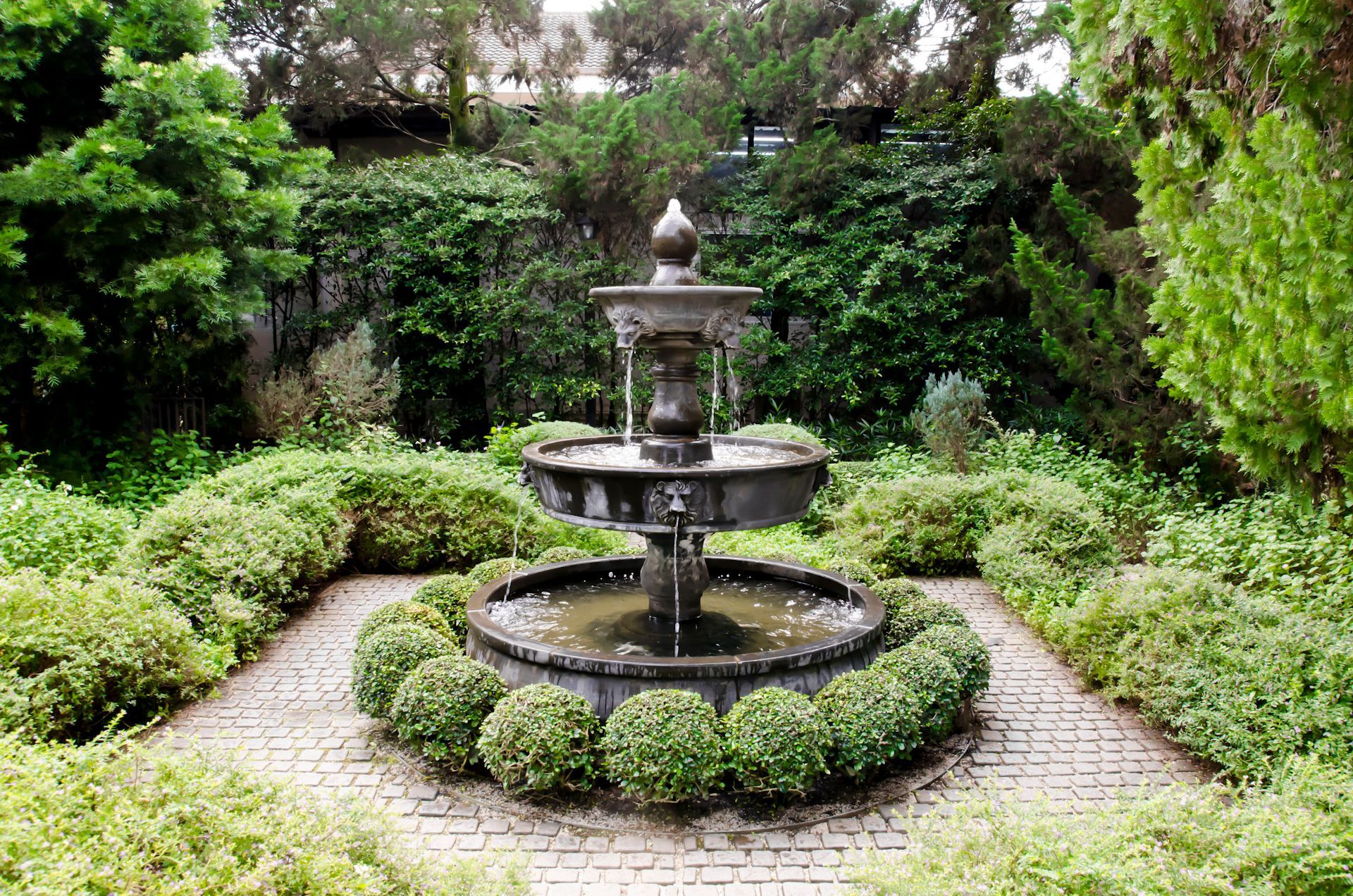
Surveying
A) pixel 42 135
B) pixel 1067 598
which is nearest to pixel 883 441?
pixel 1067 598

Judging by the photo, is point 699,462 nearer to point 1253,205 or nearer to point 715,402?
point 715,402

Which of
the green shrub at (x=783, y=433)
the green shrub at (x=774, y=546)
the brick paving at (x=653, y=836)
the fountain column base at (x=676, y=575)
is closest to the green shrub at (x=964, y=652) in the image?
the brick paving at (x=653, y=836)

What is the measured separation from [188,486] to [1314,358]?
29.2ft

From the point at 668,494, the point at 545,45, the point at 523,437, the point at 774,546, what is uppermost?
the point at 545,45

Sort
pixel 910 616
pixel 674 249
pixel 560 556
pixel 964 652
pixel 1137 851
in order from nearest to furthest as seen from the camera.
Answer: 1. pixel 1137 851
2. pixel 964 652
3. pixel 674 249
4. pixel 910 616
5. pixel 560 556

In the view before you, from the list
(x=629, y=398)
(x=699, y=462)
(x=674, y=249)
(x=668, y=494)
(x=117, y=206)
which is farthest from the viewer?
(x=117, y=206)

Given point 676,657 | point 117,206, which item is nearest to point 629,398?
point 676,657

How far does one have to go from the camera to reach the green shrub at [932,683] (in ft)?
15.3

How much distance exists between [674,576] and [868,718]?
5.08ft

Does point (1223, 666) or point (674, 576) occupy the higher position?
point (674, 576)

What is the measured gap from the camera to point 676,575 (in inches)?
213

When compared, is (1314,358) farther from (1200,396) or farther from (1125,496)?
(1125,496)

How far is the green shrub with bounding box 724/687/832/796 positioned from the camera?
409cm

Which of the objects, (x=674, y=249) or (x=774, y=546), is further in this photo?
(x=774, y=546)
